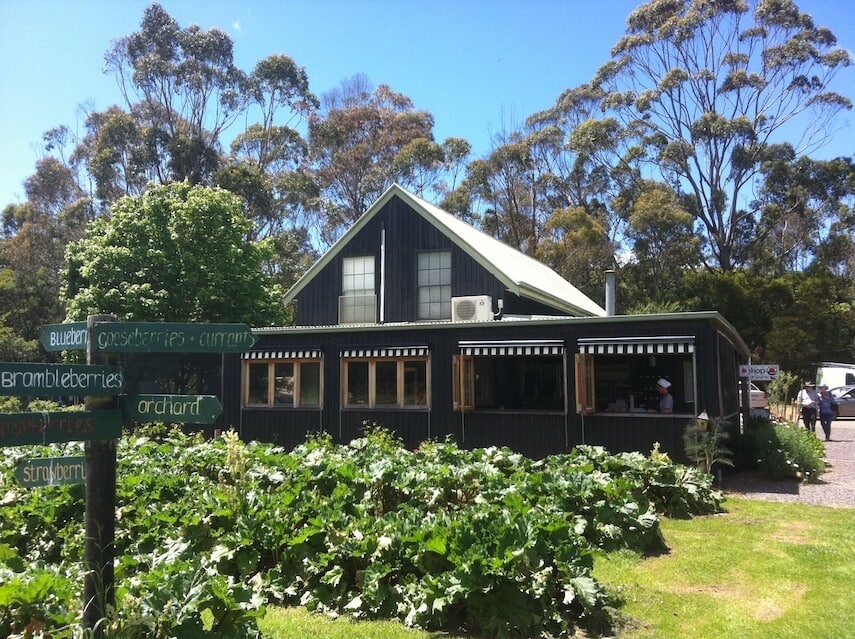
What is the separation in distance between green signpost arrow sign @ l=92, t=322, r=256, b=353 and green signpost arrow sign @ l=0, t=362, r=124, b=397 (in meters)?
Result: 0.16

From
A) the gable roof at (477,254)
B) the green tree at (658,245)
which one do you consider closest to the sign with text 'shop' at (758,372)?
the gable roof at (477,254)

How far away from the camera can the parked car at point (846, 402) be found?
86.9ft

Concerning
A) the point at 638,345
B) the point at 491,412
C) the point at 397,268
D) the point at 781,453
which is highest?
the point at 397,268

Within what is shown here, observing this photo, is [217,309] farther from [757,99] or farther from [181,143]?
[757,99]

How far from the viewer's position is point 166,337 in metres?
3.99

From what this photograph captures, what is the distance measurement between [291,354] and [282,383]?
2.66 ft

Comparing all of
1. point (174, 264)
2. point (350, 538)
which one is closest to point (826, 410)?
point (350, 538)

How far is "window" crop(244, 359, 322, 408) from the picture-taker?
15434 millimetres

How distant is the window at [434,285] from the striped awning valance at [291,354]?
498 centimetres

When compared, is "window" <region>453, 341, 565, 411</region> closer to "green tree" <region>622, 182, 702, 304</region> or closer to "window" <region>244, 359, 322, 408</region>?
"window" <region>244, 359, 322, 408</region>

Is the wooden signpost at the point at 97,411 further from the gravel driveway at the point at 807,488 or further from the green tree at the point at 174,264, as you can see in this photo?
the green tree at the point at 174,264

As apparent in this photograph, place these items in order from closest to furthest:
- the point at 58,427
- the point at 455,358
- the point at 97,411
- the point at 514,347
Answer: the point at 58,427 < the point at 97,411 < the point at 514,347 < the point at 455,358

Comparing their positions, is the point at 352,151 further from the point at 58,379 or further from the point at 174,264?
the point at 58,379

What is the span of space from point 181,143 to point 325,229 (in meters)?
9.41
